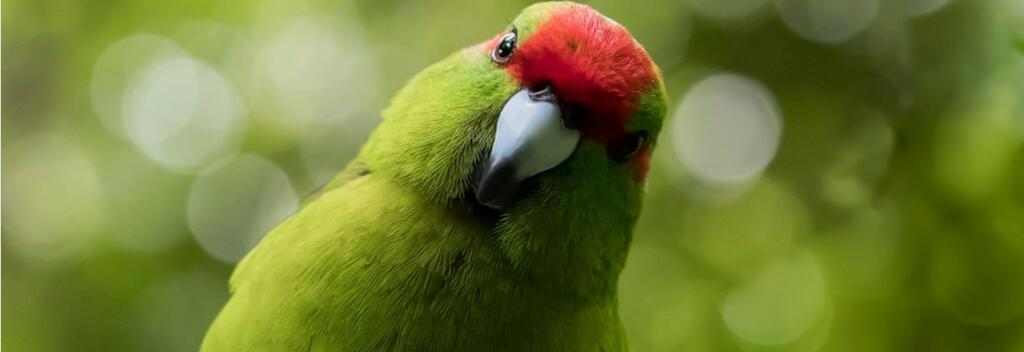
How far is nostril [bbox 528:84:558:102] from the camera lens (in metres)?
1.00

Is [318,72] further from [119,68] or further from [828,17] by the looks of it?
[828,17]

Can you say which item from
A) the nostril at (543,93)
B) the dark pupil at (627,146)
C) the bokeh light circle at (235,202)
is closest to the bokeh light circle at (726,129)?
the bokeh light circle at (235,202)

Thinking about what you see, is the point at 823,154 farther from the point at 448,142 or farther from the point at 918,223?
the point at 448,142

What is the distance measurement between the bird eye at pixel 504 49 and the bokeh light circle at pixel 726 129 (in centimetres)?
162

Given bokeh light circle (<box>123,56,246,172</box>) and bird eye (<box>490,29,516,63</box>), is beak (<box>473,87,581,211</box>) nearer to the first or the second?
bird eye (<box>490,29,516,63</box>)

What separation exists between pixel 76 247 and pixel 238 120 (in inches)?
28.1

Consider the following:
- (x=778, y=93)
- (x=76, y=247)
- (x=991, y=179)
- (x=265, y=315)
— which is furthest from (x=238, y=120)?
(x=991, y=179)

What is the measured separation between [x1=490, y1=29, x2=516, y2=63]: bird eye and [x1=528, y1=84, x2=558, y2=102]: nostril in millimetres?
85

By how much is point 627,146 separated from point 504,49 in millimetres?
202

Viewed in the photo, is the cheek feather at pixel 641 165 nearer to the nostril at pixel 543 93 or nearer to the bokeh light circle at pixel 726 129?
the nostril at pixel 543 93

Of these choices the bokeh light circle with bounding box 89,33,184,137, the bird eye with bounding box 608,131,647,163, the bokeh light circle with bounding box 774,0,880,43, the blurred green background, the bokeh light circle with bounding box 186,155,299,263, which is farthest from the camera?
the bokeh light circle with bounding box 186,155,299,263

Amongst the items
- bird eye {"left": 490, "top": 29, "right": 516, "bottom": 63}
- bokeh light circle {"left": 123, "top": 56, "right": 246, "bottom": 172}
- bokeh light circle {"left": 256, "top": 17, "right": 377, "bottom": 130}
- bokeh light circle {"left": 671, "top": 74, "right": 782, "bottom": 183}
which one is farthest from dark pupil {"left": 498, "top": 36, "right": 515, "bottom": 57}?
bokeh light circle {"left": 123, "top": 56, "right": 246, "bottom": 172}

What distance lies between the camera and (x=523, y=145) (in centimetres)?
97

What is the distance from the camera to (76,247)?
9.86ft
